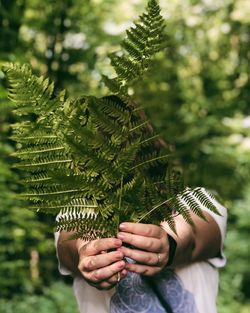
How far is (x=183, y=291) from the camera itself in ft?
4.57

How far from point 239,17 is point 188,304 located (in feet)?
24.0

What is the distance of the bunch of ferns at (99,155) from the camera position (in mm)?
1072

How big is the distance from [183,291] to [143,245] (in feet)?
1.30

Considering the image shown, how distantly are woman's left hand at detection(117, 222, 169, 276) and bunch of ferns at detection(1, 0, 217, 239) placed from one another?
37 mm

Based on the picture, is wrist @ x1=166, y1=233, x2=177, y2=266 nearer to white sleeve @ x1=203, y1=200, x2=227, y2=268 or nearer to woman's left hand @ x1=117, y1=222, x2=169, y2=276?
woman's left hand @ x1=117, y1=222, x2=169, y2=276

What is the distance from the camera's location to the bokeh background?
14.0ft

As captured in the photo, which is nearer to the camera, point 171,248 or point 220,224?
point 171,248

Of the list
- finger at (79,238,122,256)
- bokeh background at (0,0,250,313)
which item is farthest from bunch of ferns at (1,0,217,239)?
bokeh background at (0,0,250,313)

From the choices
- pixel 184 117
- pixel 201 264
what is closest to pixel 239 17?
pixel 184 117

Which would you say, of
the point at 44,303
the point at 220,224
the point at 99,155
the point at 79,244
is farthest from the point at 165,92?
the point at 99,155

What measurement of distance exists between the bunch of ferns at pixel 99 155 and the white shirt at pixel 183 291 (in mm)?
305

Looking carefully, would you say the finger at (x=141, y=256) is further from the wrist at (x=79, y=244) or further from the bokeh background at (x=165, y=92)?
the bokeh background at (x=165, y=92)

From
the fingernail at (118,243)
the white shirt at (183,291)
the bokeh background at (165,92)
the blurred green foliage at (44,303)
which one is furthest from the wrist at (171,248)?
the blurred green foliage at (44,303)

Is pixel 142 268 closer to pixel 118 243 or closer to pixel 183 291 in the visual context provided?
pixel 118 243
